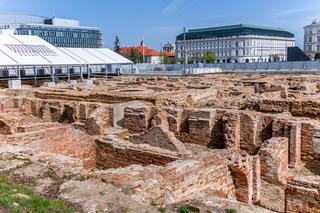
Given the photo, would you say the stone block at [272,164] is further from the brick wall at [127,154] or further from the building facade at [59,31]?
the building facade at [59,31]

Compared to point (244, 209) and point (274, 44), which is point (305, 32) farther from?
point (244, 209)

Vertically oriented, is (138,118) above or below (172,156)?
above

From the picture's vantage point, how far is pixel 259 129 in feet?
40.7

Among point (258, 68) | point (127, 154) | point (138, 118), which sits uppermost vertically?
point (258, 68)

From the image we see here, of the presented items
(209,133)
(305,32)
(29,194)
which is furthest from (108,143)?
(305,32)

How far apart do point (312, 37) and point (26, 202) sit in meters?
123

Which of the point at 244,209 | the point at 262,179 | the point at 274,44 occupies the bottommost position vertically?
the point at 262,179

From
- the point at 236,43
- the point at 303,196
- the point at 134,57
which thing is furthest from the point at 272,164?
the point at 236,43

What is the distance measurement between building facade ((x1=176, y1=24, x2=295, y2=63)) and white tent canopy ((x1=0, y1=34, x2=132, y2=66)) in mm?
65342

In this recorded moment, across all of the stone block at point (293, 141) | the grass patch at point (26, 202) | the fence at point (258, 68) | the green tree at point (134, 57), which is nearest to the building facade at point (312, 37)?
the green tree at point (134, 57)

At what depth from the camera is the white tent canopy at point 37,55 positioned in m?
33.2

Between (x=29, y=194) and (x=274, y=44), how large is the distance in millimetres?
126884

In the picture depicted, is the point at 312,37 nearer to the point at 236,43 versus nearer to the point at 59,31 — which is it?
the point at 236,43

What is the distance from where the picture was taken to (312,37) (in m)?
117
